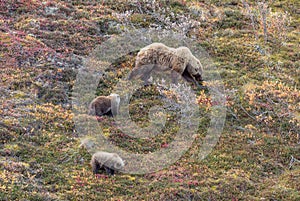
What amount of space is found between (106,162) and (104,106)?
4125 millimetres

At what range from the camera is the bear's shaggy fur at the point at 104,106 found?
19.1 metres

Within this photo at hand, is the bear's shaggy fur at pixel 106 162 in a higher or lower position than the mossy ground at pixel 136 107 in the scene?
higher

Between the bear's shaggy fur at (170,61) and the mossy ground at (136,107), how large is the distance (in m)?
1.28

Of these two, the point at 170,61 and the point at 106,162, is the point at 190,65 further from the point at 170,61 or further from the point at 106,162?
the point at 106,162

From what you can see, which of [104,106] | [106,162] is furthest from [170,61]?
[106,162]

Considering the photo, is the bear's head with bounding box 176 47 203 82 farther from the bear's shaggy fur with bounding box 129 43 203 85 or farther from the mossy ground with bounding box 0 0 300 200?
the mossy ground with bounding box 0 0 300 200

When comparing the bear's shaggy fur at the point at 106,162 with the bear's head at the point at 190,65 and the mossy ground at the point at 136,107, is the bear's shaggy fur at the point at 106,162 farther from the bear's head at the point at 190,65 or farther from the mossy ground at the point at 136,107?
the bear's head at the point at 190,65

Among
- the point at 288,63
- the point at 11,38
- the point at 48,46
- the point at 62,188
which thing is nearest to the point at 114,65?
the point at 48,46

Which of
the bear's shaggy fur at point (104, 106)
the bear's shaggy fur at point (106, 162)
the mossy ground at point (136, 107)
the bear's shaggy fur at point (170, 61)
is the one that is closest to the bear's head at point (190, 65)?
the bear's shaggy fur at point (170, 61)

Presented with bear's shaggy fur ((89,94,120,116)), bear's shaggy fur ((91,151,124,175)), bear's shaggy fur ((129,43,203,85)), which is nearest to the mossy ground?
bear's shaggy fur ((91,151,124,175))

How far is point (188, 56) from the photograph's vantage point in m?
22.1

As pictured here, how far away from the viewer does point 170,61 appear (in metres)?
22.0

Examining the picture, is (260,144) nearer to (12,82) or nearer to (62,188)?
(62,188)

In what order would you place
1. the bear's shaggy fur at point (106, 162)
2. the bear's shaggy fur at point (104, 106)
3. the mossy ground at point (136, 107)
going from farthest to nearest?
the bear's shaggy fur at point (104, 106) → the bear's shaggy fur at point (106, 162) → the mossy ground at point (136, 107)
